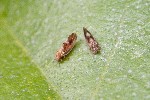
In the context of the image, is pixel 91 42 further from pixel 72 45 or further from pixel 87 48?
pixel 72 45

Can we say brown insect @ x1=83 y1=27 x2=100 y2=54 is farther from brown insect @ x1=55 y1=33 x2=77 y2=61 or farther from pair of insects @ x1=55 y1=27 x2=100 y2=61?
brown insect @ x1=55 y1=33 x2=77 y2=61

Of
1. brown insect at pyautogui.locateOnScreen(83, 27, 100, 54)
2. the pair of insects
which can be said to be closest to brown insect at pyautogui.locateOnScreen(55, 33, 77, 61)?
the pair of insects

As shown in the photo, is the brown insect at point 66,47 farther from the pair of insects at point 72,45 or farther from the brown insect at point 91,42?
the brown insect at point 91,42

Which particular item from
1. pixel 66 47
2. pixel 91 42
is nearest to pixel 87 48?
pixel 91 42

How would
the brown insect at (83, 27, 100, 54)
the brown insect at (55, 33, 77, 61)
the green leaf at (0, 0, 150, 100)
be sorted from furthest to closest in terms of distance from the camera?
1. the brown insect at (55, 33, 77, 61)
2. the brown insect at (83, 27, 100, 54)
3. the green leaf at (0, 0, 150, 100)

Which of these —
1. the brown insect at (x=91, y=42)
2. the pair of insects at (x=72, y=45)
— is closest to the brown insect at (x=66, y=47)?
the pair of insects at (x=72, y=45)

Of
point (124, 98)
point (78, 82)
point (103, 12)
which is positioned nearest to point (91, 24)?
point (103, 12)

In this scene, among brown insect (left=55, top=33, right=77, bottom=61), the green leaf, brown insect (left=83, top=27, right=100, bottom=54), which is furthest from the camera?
brown insect (left=55, top=33, right=77, bottom=61)

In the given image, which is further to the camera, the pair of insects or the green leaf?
the pair of insects
